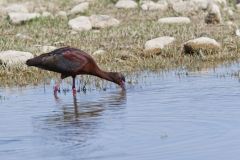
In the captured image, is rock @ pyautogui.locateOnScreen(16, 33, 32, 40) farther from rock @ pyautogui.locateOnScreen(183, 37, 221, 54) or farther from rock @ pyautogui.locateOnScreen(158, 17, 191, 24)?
rock @ pyautogui.locateOnScreen(183, 37, 221, 54)

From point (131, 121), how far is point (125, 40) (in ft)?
30.4

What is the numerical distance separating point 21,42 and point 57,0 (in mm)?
9288

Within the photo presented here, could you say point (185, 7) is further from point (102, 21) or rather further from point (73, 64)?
point (73, 64)

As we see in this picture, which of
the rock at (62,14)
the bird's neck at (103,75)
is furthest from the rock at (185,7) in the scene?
the bird's neck at (103,75)

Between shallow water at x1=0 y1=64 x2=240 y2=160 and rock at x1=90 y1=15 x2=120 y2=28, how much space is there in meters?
7.20

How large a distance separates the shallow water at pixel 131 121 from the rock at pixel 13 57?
175 centimetres

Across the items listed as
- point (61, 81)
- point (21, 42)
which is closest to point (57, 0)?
point (21, 42)

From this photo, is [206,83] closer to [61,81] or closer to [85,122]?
[61,81]

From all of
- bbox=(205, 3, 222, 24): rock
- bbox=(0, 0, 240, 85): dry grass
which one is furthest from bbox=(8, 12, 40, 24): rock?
bbox=(205, 3, 222, 24): rock

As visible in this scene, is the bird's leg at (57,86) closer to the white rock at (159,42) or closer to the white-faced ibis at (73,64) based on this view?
the white-faced ibis at (73,64)

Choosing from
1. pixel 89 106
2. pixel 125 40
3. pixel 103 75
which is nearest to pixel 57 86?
pixel 103 75

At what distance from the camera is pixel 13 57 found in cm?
1703

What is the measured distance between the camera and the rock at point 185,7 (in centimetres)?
2555

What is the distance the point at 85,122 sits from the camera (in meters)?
11.4
